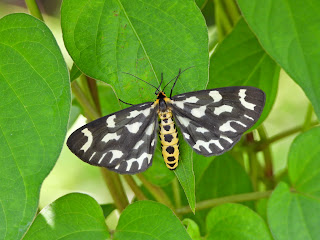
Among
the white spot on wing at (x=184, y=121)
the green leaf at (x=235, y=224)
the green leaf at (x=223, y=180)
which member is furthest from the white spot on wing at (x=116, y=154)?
the green leaf at (x=223, y=180)

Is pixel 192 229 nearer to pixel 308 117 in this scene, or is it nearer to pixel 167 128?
pixel 167 128

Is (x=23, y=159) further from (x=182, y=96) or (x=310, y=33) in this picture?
(x=310, y=33)

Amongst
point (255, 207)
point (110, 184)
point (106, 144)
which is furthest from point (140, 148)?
point (255, 207)

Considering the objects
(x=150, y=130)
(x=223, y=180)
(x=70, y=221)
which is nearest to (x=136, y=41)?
(x=150, y=130)

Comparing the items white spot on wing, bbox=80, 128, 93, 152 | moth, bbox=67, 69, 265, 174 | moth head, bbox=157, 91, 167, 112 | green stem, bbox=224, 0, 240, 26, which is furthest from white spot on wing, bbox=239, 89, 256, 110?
green stem, bbox=224, 0, 240, 26

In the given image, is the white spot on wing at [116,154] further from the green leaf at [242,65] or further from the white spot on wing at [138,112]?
the green leaf at [242,65]
